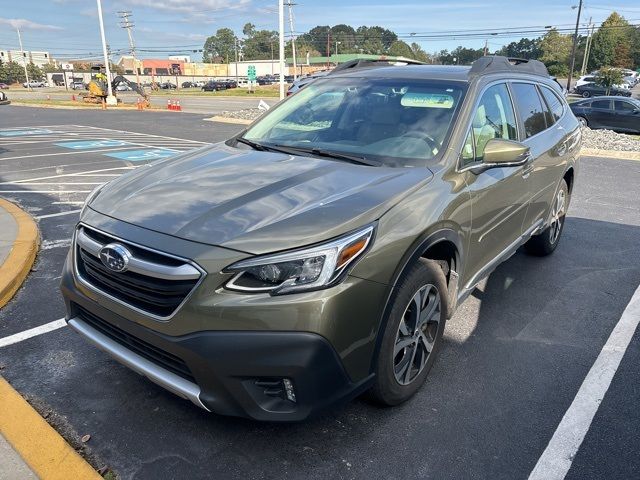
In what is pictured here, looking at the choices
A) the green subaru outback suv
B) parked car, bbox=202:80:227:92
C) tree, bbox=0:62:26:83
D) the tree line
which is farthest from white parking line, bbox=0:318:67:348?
tree, bbox=0:62:26:83

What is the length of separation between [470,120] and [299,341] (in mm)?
1976

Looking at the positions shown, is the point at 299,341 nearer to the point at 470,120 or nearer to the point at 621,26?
the point at 470,120

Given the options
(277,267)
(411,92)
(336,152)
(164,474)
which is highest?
(411,92)

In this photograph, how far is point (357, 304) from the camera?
7.41ft

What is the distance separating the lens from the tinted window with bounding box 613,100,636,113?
18656mm

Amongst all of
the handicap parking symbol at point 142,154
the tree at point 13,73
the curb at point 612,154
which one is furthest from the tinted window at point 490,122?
the tree at point 13,73

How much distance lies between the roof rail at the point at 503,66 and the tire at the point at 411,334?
1.71 meters

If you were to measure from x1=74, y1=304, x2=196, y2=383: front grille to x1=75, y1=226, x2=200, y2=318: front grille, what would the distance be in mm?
183

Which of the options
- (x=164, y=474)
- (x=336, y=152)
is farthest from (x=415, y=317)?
(x=164, y=474)

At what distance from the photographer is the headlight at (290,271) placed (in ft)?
7.09

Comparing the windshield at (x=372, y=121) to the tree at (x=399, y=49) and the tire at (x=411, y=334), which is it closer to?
the tire at (x=411, y=334)

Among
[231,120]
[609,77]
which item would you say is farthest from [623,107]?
[609,77]

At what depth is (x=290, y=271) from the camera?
2.19 m

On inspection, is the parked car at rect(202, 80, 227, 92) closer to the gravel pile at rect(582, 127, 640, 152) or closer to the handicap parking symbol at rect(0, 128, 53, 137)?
the handicap parking symbol at rect(0, 128, 53, 137)
